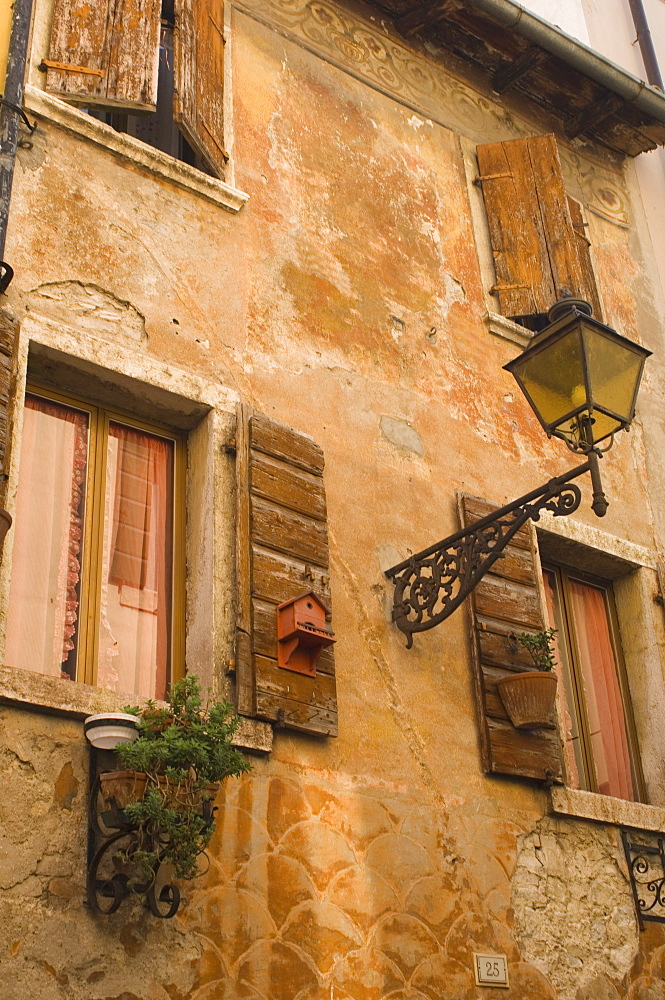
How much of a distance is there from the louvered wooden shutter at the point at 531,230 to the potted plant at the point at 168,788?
13.5ft

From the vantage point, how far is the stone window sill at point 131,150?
5.92 meters

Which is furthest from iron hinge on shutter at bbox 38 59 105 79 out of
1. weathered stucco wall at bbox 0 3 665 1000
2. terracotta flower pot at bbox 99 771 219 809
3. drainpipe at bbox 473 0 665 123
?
terracotta flower pot at bbox 99 771 219 809

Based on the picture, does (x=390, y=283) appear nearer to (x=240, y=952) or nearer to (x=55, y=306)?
(x=55, y=306)

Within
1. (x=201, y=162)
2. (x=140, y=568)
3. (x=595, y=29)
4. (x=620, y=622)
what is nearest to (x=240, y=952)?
(x=140, y=568)

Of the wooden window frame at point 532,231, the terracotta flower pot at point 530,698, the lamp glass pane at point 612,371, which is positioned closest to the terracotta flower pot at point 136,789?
the terracotta flower pot at point 530,698

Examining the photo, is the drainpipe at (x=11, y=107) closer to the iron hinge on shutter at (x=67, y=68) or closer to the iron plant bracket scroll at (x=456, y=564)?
the iron hinge on shutter at (x=67, y=68)

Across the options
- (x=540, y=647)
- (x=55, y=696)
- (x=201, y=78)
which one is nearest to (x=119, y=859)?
(x=55, y=696)

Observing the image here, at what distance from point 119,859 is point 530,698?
2.32m

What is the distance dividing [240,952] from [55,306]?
280 centimetres

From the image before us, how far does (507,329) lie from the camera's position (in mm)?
7555

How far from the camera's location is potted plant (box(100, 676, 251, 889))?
167 inches

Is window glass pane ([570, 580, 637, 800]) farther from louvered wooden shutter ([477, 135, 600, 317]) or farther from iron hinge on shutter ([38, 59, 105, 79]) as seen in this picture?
iron hinge on shutter ([38, 59, 105, 79])

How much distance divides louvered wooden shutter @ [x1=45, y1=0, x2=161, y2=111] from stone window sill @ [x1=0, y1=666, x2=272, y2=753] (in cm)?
305

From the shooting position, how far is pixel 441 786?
221 inches
